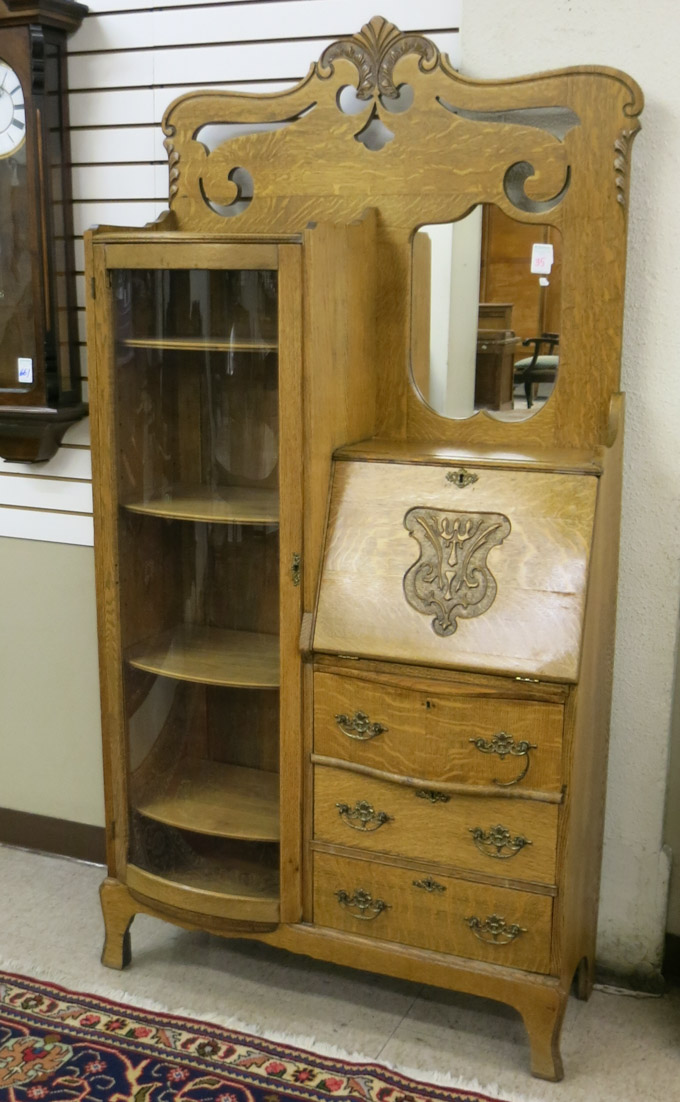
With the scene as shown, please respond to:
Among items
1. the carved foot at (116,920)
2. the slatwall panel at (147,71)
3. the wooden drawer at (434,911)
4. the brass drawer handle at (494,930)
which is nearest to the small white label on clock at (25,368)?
the slatwall panel at (147,71)

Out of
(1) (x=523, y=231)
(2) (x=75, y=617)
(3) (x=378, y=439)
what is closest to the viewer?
(1) (x=523, y=231)

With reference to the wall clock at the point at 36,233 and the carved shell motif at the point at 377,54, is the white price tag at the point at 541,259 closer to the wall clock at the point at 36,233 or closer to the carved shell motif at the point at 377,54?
the carved shell motif at the point at 377,54

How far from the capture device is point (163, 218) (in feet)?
8.85

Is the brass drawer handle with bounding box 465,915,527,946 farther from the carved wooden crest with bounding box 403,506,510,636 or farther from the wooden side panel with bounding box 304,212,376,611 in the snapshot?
the wooden side panel with bounding box 304,212,376,611

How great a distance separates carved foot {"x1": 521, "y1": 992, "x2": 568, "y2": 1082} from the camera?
2.29 m

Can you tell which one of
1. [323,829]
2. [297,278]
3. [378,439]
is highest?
[297,278]

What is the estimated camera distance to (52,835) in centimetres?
335

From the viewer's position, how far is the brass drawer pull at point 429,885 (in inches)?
92.3

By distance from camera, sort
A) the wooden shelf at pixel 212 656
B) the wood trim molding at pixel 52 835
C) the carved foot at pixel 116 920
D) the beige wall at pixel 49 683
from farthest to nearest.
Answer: the wood trim molding at pixel 52 835
the beige wall at pixel 49 683
the carved foot at pixel 116 920
the wooden shelf at pixel 212 656

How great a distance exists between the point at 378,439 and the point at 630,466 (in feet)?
1.91

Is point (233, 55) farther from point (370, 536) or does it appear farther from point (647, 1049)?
point (647, 1049)

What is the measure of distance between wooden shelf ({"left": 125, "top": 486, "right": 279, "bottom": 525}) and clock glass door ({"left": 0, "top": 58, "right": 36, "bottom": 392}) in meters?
0.63

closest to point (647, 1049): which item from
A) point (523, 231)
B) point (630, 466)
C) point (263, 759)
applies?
point (263, 759)

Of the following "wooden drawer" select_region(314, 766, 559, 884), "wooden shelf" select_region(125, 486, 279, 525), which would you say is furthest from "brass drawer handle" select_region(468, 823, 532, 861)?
"wooden shelf" select_region(125, 486, 279, 525)
